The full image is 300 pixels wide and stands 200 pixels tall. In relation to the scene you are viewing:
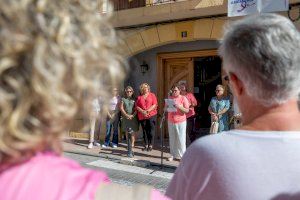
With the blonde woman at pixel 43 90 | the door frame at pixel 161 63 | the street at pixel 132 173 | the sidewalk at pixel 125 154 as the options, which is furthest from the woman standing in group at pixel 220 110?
the blonde woman at pixel 43 90

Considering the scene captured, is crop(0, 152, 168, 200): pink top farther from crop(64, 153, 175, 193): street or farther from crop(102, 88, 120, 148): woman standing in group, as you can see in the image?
crop(102, 88, 120, 148): woman standing in group

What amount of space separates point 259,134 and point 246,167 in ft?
0.42

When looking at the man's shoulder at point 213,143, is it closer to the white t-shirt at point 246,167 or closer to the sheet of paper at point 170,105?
the white t-shirt at point 246,167

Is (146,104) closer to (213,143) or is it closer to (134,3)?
(134,3)

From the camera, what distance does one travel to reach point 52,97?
821 millimetres

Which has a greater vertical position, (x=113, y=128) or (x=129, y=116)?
(x=129, y=116)

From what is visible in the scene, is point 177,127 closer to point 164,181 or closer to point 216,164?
point 164,181

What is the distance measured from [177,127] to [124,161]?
4.82 feet

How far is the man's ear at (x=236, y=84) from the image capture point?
1597 millimetres

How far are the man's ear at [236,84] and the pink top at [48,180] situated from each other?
2.82 feet

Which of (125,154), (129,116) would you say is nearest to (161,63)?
(129,116)

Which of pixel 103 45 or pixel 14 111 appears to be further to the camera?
pixel 103 45

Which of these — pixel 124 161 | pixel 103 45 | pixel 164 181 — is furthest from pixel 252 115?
pixel 124 161

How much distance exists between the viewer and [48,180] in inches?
32.4
